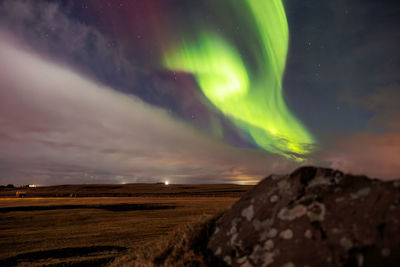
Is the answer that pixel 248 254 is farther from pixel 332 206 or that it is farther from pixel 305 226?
pixel 332 206

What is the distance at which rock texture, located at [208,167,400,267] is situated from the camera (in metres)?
3.97

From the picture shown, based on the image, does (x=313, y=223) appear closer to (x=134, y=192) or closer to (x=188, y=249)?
(x=188, y=249)

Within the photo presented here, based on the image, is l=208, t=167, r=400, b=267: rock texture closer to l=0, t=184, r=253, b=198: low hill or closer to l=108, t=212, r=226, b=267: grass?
l=108, t=212, r=226, b=267: grass

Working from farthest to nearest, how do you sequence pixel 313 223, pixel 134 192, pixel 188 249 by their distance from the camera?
pixel 134 192, pixel 188 249, pixel 313 223

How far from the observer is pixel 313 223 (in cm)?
471

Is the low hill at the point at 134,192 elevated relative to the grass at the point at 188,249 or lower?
lower

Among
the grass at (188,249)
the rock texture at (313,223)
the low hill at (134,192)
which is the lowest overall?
the low hill at (134,192)

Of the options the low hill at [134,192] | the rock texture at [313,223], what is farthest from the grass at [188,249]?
the low hill at [134,192]

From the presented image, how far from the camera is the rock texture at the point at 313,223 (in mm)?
3969

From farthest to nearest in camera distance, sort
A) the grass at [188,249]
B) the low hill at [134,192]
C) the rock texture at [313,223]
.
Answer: the low hill at [134,192]
the grass at [188,249]
the rock texture at [313,223]

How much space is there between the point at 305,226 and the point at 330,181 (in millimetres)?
992

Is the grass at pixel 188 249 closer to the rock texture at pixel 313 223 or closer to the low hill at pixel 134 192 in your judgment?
the rock texture at pixel 313 223

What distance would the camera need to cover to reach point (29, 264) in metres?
12.5

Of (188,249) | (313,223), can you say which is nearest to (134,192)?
(188,249)
